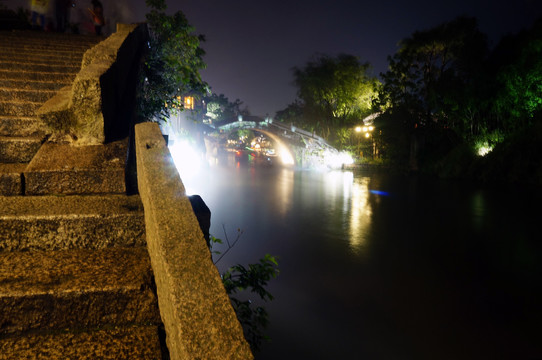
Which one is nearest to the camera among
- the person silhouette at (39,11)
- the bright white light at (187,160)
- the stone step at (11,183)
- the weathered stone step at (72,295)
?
the weathered stone step at (72,295)

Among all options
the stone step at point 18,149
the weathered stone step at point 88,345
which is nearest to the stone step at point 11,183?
the stone step at point 18,149

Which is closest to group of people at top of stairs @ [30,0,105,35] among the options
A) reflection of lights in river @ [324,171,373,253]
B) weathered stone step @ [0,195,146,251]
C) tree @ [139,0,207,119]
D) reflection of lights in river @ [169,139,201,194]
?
tree @ [139,0,207,119]

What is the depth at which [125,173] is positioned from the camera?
9.22 ft

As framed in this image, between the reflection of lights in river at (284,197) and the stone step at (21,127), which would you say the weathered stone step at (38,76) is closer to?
the stone step at (21,127)

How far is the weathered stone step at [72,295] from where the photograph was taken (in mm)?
1692

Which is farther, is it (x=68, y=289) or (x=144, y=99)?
(x=144, y=99)

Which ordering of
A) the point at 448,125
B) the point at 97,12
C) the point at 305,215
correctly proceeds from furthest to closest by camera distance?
the point at 448,125 < the point at 305,215 < the point at 97,12

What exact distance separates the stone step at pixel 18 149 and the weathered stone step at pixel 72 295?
1440 millimetres

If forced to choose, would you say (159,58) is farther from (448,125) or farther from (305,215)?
(448,125)

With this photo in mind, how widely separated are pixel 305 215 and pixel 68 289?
43.8 feet

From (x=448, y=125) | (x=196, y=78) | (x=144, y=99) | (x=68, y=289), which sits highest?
(x=448, y=125)

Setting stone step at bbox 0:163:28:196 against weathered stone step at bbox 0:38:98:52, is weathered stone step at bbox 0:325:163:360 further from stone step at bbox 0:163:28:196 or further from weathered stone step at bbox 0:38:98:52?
weathered stone step at bbox 0:38:98:52

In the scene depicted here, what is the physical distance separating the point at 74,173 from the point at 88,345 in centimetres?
150

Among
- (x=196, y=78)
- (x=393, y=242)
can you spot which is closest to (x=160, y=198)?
(x=196, y=78)
